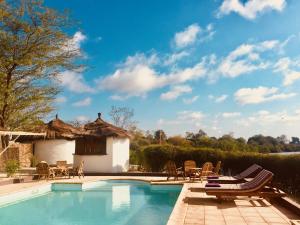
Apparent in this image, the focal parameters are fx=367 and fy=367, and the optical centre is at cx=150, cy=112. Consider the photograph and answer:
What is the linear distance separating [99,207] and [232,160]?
31.4ft

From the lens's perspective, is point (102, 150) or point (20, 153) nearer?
point (102, 150)

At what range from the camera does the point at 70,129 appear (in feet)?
85.1

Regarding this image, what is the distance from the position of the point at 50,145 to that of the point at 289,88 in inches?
670

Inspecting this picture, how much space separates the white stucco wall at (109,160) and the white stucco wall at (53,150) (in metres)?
2.77

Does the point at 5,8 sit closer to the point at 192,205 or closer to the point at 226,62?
the point at 226,62

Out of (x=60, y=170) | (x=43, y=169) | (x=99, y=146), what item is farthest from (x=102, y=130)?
(x=43, y=169)

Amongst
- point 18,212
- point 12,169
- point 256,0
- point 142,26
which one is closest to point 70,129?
point 12,169

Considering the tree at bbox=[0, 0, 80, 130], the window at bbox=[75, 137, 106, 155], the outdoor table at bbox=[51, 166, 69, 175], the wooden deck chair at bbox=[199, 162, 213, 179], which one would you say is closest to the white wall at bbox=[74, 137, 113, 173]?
the window at bbox=[75, 137, 106, 155]

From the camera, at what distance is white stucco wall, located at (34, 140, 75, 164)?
88.5ft

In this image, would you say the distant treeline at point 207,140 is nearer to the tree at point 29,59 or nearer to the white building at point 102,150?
the white building at point 102,150

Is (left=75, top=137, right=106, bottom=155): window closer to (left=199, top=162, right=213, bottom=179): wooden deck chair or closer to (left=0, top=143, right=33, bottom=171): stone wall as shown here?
(left=0, top=143, right=33, bottom=171): stone wall

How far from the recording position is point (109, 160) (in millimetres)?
24109

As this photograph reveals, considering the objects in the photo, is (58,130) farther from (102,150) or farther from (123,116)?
(123,116)

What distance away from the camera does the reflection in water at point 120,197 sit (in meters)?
13.6
